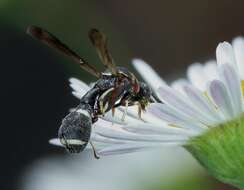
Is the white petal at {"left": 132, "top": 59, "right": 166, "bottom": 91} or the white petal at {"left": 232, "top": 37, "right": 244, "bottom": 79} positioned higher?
the white petal at {"left": 132, "top": 59, "right": 166, "bottom": 91}

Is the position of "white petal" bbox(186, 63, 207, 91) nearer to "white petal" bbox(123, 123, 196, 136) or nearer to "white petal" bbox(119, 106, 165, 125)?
"white petal" bbox(119, 106, 165, 125)

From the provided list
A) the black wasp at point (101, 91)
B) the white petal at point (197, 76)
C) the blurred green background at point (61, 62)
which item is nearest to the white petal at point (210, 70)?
the white petal at point (197, 76)

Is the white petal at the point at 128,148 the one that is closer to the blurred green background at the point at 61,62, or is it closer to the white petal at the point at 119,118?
the white petal at the point at 119,118

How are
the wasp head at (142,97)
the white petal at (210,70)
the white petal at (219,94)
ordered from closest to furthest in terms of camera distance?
the white petal at (219,94) → the wasp head at (142,97) → the white petal at (210,70)

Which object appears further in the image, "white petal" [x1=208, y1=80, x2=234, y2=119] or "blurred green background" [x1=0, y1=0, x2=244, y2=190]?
"blurred green background" [x1=0, y1=0, x2=244, y2=190]

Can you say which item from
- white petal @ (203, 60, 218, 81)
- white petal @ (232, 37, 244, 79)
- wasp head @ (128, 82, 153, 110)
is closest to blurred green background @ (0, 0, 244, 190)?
white petal @ (203, 60, 218, 81)

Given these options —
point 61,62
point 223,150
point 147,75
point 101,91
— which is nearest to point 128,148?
point 223,150
